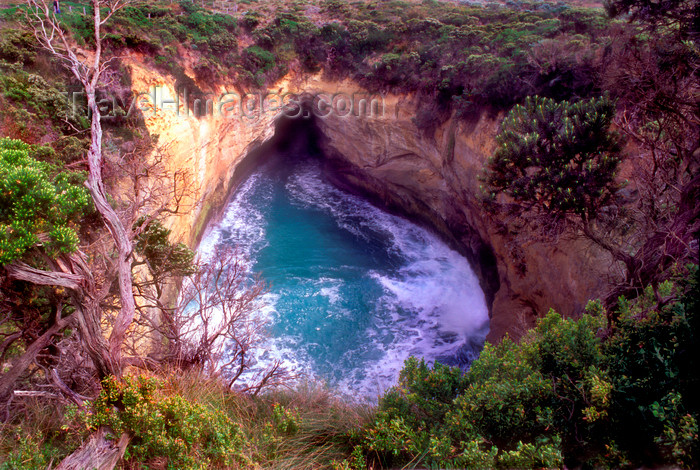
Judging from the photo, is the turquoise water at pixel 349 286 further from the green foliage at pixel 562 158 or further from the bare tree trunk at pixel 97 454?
the bare tree trunk at pixel 97 454

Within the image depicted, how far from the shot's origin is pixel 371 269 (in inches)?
797

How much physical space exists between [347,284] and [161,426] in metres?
14.1

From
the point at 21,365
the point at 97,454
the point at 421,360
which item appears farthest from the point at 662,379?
the point at 21,365

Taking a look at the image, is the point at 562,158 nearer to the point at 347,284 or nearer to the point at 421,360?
the point at 421,360

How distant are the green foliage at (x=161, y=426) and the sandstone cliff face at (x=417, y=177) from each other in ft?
32.6

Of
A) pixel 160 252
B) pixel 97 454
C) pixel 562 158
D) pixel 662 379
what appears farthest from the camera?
pixel 562 158

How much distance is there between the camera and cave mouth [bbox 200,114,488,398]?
51.3 feet

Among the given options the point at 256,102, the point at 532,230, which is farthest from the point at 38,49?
the point at 532,230

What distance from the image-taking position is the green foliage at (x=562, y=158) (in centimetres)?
1002

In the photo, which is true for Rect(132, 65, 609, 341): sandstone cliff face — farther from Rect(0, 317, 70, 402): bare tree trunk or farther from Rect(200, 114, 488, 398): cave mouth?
Rect(0, 317, 70, 402): bare tree trunk

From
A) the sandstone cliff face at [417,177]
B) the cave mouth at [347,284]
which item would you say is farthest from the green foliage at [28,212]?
the sandstone cliff face at [417,177]

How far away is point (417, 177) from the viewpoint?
22.6 metres

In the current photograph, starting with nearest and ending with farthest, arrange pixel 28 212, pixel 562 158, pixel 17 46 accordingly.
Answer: pixel 28 212, pixel 562 158, pixel 17 46

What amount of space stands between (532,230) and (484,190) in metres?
1.78
